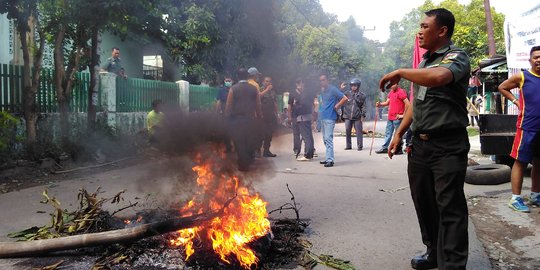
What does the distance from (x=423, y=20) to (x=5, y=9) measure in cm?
674

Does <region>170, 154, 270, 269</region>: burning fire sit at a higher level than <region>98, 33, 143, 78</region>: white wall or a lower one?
lower

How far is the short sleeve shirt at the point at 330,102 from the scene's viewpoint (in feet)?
27.4

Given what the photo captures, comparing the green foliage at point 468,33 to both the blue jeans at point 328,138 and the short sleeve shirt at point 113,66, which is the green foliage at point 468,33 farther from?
the short sleeve shirt at point 113,66

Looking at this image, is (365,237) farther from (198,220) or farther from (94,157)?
(94,157)

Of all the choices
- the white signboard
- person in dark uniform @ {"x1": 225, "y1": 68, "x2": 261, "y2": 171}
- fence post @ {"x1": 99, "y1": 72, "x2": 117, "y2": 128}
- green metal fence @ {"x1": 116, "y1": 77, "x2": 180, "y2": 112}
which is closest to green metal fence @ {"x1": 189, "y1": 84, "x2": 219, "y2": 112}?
green metal fence @ {"x1": 116, "y1": 77, "x2": 180, "y2": 112}

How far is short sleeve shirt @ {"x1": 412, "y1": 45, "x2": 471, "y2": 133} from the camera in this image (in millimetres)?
2696

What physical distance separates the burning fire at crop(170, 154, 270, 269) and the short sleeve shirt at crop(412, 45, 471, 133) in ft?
4.93

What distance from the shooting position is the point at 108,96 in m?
10.2

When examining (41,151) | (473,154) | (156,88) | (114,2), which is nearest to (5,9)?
(114,2)

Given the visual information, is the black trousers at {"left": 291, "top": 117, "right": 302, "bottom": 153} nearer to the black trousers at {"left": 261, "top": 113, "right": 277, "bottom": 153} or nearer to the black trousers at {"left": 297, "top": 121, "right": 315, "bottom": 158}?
the black trousers at {"left": 297, "top": 121, "right": 315, "bottom": 158}

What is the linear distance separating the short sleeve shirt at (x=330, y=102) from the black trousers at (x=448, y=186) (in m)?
5.42

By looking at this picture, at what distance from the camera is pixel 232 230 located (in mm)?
3270

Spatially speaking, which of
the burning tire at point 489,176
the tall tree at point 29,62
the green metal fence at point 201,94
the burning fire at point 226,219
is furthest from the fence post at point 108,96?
the burning tire at point 489,176

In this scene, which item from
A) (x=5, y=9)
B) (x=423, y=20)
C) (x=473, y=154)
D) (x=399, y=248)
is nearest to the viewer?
(x=423, y=20)
